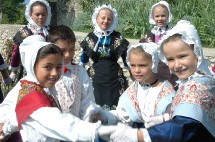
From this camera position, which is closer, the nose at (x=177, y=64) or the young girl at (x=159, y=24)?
the nose at (x=177, y=64)

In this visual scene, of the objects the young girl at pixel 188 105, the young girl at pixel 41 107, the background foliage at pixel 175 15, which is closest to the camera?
the young girl at pixel 188 105

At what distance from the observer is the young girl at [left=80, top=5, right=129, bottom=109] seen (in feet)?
17.9

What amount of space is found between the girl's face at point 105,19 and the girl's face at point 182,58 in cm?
327

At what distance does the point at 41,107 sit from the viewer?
245 centimetres

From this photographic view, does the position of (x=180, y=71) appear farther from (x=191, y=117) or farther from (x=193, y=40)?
(x=191, y=117)

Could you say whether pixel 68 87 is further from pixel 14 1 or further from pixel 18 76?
pixel 14 1

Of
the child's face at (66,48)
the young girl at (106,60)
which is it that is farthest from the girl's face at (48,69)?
the young girl at (106,60)

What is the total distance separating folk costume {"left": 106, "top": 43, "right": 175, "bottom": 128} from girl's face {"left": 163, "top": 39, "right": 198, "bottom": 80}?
0.79 m

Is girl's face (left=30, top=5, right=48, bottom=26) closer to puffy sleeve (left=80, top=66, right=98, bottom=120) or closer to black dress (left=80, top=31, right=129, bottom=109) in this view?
black dress (left=80, top=31, right=129, bottom=109)

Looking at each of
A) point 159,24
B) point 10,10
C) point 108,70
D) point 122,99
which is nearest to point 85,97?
point 122,99

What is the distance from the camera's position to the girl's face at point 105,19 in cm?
562

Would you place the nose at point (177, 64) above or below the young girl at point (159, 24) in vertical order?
above

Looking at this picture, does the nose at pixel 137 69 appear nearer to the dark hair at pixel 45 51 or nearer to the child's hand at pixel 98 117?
the child's hand at pixel 98 117

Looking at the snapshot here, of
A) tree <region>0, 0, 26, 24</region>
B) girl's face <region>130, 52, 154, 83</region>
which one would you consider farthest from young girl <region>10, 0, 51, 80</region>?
tree <region>0, 0, 26, 24</region>
